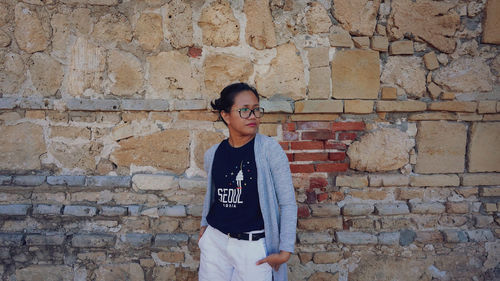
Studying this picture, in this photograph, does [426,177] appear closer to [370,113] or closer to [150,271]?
[370,113]

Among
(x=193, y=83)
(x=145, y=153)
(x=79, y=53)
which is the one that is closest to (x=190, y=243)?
(x=145, y=153)

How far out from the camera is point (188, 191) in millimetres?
2750

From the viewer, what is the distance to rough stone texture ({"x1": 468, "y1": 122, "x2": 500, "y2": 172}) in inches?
109

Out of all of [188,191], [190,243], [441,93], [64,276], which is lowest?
[64,276]

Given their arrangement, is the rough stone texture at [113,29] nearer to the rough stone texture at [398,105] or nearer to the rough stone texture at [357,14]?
the rough stone texture at [357,14]

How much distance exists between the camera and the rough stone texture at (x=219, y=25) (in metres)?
2.67

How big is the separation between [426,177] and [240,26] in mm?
2169

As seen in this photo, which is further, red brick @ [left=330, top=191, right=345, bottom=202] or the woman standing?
red brick @ [left=330, top=191, right=345, bottom=202]

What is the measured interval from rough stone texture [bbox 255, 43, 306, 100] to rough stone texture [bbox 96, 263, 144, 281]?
194cm

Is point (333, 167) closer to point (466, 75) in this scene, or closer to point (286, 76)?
point (286, 76)

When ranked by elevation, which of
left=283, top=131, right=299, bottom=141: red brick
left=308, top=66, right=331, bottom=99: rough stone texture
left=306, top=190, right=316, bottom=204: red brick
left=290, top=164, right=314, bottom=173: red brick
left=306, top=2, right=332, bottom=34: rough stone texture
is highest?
left=306, top=2, right=332, bottom=34: rough stone texture

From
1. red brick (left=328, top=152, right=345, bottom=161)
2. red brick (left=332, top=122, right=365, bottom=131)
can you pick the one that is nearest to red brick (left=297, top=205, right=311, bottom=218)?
red brick (left=328, top=152, right=345, bottom=161)

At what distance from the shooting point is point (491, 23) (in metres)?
2.68

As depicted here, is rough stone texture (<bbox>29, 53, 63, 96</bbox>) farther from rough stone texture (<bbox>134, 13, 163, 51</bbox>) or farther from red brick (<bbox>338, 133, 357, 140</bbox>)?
red brick (<bbox>338, 133, 357, 140</bbox>)
